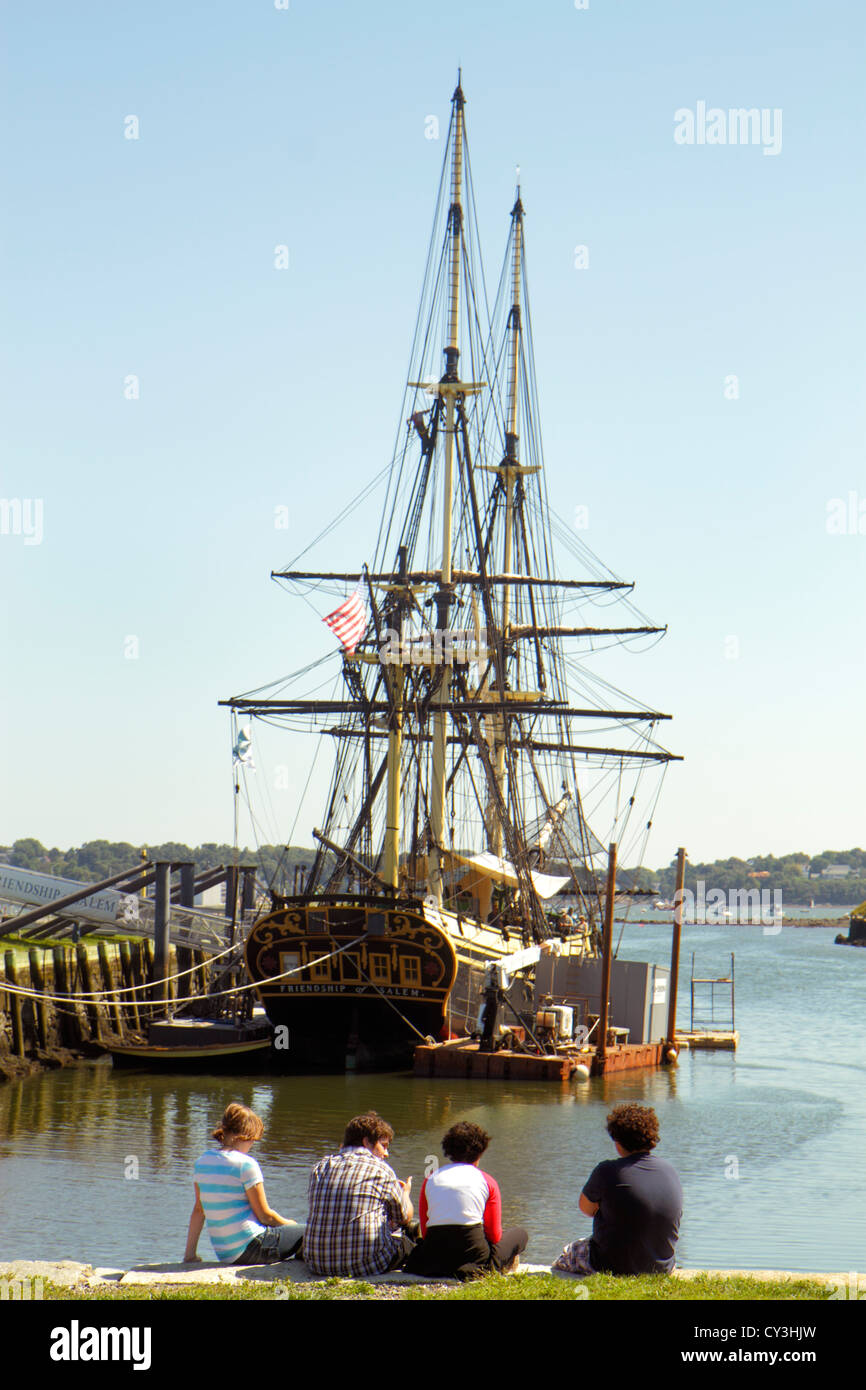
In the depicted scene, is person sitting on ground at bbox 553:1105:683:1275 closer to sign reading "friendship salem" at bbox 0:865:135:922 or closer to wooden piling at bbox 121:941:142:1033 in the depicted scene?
wooden piling at bbox 121:941:142:1033

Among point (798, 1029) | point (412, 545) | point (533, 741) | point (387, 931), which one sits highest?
point (412, 545)

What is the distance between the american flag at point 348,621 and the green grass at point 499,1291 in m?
27.5

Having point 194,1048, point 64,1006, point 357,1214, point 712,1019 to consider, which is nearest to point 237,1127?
point 357,1214

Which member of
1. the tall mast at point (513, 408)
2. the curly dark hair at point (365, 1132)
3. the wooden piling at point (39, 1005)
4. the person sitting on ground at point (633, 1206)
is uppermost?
the tall mast at point (513, 408)

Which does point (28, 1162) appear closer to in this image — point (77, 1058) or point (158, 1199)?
point (158, 1199)

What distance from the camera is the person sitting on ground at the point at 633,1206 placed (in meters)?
9.02

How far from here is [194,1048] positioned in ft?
107

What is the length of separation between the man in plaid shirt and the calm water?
680 cm

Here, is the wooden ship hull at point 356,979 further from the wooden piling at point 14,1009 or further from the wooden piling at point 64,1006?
the wooden piling at point 14,1009

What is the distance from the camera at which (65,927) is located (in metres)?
43.6

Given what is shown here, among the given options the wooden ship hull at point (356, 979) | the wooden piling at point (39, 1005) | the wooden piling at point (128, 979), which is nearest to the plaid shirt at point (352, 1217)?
the wooden ship hull at point (356, 979)

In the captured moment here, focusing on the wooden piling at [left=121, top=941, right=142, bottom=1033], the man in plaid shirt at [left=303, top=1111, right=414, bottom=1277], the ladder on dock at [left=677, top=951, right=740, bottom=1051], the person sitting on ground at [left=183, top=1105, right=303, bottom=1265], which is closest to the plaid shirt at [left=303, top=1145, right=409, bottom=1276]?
the man in plaid shirt at [left=303, top=1111, right=414, bottom=1277]
